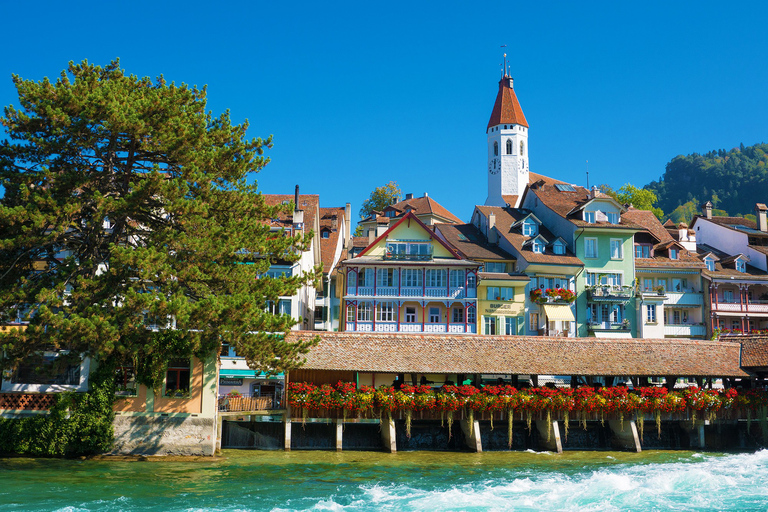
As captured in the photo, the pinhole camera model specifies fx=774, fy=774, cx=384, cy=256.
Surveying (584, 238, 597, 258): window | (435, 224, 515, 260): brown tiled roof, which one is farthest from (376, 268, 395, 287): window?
(584, 238, 597, 258): window

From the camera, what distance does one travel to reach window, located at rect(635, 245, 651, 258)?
2290 inches

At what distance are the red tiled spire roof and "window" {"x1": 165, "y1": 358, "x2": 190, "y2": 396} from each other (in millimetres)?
69072

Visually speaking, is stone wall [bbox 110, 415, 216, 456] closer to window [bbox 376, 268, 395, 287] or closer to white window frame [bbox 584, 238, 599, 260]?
window [bbox 376, 268, 395, 287]

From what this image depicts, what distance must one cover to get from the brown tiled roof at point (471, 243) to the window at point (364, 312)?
735 cm

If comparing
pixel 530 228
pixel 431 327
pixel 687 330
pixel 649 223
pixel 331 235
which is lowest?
pixel 431 327

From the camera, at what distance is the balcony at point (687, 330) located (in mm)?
56000

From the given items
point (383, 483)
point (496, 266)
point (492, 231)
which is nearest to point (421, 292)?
point (496, 266)

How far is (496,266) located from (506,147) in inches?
1659

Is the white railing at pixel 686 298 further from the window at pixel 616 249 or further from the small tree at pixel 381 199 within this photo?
the small tree at pixel 381 199

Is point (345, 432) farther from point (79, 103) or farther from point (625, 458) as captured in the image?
point (79, 103)

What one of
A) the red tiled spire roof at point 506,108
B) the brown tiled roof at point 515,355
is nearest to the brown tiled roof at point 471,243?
the brown tiled roof at point 515,355

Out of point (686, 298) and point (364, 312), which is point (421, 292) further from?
point (686, 298)

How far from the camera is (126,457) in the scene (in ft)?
95.1

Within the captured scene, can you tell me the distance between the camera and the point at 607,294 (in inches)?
2106
